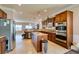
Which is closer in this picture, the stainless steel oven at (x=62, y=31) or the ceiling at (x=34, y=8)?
the ceiling at (x=34, y=8)

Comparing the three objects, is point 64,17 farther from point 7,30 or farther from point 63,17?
point 7,30

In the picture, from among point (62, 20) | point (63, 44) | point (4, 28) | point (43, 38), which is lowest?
point (63, 44)

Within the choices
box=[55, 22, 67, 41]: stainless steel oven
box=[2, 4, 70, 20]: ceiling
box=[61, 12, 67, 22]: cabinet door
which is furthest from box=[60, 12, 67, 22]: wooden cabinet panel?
box=[2, 4, 70, 20]: ceiling

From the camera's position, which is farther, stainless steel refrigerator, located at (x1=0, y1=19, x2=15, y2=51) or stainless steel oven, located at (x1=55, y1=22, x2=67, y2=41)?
stainless steel oven, located at (x1=55, y1=22, x2=67, y2=41)

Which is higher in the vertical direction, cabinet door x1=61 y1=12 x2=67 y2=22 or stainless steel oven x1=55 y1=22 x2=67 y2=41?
cabinet door x1=61 y1=12 x2=67 y2=22

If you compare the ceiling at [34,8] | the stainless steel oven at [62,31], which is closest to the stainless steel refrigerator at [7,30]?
the ceiling at [34,8]

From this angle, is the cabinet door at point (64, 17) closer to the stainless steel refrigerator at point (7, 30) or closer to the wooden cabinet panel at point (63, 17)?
the wooden cabinet panel at point (63, 17)

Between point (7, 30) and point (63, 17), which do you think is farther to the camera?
point (63, 17)

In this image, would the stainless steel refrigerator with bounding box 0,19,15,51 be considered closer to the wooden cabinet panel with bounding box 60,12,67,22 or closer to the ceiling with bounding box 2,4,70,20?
the ceiling with bounding box 2,4,70,20

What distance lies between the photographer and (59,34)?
217 inches

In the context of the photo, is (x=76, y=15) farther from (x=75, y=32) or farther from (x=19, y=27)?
(x=19, y=27)

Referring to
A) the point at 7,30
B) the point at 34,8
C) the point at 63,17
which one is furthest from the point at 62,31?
the point at 7,30

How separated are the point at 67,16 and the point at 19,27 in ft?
30.0
